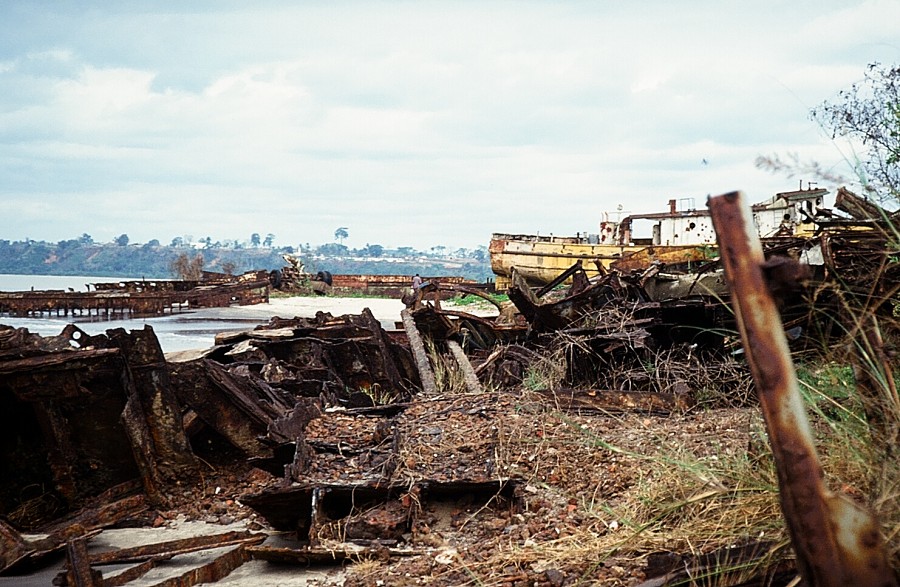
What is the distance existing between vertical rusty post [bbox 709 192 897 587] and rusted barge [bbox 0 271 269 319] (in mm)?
22004

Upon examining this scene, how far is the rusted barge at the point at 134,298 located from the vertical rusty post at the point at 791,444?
72.2ft

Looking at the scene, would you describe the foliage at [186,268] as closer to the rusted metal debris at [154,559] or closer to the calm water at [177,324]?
the calm water at [177,324]

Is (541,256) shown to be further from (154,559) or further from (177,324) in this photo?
(154,559)

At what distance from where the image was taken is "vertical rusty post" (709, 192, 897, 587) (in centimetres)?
169

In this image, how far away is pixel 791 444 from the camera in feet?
5.90

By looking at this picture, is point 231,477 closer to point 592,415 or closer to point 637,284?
point 592,415

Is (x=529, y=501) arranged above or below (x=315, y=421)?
below

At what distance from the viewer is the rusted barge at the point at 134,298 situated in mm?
21734

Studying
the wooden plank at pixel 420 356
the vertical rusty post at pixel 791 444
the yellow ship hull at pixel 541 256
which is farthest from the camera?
the yellow ship hull at pixel 541 256

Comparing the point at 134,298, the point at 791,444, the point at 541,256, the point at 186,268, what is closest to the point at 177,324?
the point at 134,298

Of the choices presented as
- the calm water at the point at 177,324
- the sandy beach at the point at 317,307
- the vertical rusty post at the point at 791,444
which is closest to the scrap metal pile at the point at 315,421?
the vertical rusty post at the point at 791,444

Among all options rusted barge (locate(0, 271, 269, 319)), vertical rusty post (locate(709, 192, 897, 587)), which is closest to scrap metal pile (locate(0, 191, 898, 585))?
vertical rusty post (locate(709, 192, 897, 587))

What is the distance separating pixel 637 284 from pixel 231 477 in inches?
188

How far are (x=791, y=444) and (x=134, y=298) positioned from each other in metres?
23.4
